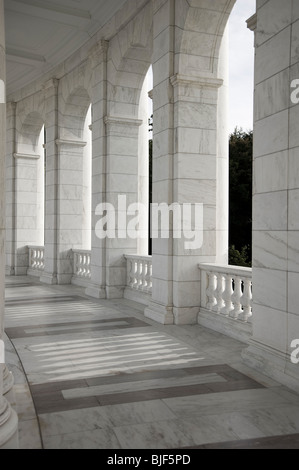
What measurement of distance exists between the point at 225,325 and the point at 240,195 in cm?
3587

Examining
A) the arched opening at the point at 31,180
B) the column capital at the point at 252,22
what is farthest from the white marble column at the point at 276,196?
the arched opening at the point at 31,180

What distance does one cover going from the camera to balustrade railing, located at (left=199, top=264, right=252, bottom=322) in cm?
1278

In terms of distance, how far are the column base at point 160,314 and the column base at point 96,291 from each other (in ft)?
16.3

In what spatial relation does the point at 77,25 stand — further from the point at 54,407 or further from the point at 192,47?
the point at 54,407

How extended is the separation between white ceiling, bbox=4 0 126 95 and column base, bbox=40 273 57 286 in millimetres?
11317

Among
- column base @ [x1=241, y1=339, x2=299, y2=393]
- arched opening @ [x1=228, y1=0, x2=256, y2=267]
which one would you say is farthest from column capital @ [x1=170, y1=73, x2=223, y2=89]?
arched opening @ [x1=228, y1=0, x2=256, y2=267]

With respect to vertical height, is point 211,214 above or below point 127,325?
above

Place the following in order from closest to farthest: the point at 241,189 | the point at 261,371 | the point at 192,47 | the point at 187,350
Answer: the point at 261,371
the point at 187,350
the point at 192,47
the point at 241,189

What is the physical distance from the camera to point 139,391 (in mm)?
9023

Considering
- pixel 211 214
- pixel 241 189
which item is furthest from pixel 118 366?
pixel 241 189

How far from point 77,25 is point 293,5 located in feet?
46.4

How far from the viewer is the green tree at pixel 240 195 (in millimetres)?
47000

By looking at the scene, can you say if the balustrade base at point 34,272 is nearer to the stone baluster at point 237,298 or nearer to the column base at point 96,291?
the column base at point 96,291

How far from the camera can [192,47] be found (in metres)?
15.0
